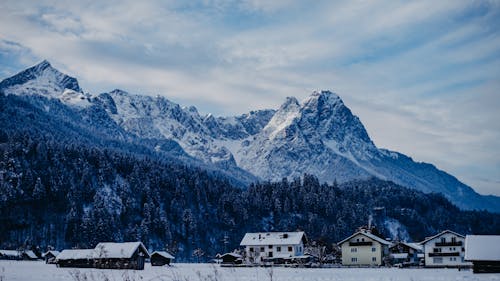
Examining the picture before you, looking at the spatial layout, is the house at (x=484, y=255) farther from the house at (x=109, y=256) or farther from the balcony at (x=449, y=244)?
the house at (x=109, y=256)

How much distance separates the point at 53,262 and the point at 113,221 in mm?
66310

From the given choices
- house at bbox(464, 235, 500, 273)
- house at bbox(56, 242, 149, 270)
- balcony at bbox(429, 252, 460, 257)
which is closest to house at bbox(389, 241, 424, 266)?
balcony at bbox(429, 252, 460, 257)

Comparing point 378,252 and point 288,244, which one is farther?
point 288,244

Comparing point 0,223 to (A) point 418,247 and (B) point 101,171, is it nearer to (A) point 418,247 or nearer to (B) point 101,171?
(B) point 101,171

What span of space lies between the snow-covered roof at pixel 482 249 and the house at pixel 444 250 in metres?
35.6

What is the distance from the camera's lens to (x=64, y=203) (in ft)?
556

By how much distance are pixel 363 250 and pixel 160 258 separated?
41.2m

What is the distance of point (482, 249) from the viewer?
2653 inches

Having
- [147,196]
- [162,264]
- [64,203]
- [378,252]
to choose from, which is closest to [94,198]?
[64,203]

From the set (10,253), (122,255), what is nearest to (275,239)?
(122,255)

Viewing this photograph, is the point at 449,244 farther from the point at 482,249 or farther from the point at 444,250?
the point at 482,249

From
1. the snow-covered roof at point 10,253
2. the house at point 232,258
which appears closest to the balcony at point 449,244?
the house at point 232,258

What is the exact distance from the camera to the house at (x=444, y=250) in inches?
4117

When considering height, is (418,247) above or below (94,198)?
below
